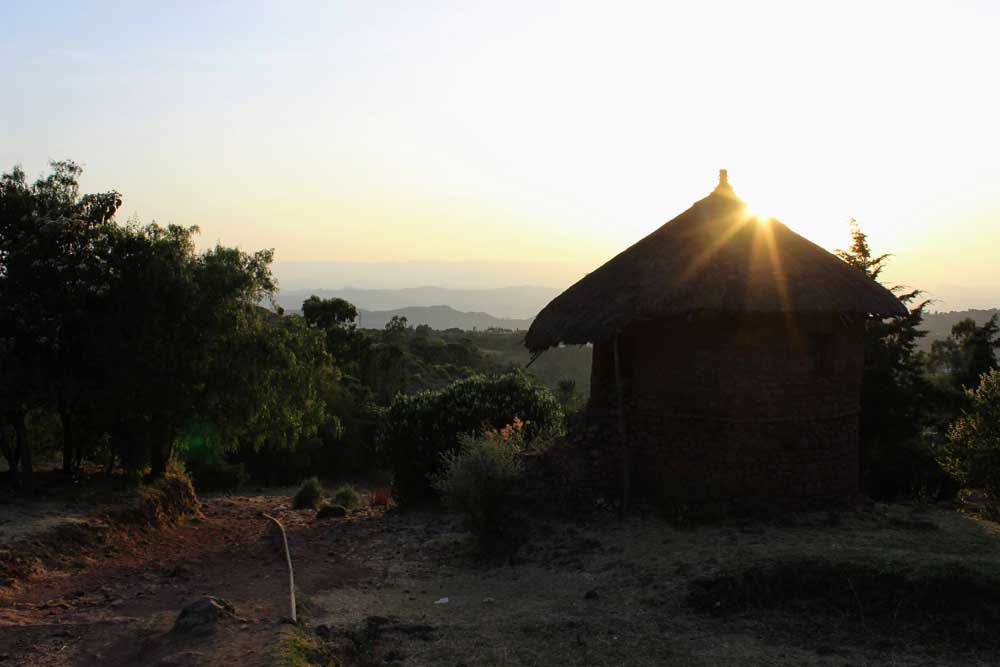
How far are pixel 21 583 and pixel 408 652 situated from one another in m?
5.59

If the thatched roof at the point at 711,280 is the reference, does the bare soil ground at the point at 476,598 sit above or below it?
below

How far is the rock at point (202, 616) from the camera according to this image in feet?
27.2

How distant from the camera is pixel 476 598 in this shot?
10.5 metres

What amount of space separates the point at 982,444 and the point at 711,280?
16.8 ft

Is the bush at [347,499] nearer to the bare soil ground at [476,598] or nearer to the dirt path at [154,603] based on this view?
the dirt path at [154,603]

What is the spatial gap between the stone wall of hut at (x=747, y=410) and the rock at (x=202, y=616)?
659cm

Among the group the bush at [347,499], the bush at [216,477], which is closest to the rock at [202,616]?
the bush at [347,499]

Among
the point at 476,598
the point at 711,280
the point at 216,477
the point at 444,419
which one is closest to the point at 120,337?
the point at 444,419

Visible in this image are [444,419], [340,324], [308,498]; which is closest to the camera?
[444,419]

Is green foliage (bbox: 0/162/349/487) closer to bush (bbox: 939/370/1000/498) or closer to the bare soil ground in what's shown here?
the bare soil ground

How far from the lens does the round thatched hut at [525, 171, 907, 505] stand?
12.4m

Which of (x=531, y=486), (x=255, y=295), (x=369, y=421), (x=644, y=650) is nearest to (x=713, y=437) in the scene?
(x=531, y=486)

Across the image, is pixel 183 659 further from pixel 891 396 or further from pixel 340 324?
pixel 340 324

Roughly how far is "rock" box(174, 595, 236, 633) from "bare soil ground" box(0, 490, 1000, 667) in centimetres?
15
